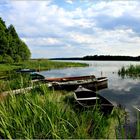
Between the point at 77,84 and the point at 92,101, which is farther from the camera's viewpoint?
the point at 77,84

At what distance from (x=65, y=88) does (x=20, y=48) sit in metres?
45.3

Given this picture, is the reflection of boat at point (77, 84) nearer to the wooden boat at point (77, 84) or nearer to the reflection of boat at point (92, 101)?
the wooden boat at point (77, 84)

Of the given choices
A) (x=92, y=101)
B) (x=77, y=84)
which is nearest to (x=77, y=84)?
(x=77, y=84)

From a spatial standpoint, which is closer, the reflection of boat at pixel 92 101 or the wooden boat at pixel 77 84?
the reflection of boat at pixel 92 101

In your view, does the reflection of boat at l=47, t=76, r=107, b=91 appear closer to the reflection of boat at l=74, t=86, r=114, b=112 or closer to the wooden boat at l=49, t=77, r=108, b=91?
the wooden boat at l=49, t=77, r=108, b=91

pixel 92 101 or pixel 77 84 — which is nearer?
pixel 92 101

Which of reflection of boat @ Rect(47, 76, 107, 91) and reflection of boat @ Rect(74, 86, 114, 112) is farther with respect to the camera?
reflection of boat @ Rect(47, 76, 107, 91)

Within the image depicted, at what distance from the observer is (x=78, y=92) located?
67.5ft

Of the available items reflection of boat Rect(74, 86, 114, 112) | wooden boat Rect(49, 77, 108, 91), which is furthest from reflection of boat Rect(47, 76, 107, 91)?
reflection of boat Rect(74, 86, 114, 112)

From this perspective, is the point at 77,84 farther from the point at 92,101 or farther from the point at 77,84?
the point at 92,101

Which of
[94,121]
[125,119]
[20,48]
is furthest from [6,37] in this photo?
[94,121]

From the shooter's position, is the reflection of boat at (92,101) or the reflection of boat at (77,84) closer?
the reflection of boat at (92,101)

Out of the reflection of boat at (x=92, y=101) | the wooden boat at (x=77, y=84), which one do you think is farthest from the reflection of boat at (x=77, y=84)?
the reflection of boat at (x=92, y=101)

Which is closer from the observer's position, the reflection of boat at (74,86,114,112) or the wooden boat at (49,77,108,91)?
the reflection of boat at (74,86,114,112)
